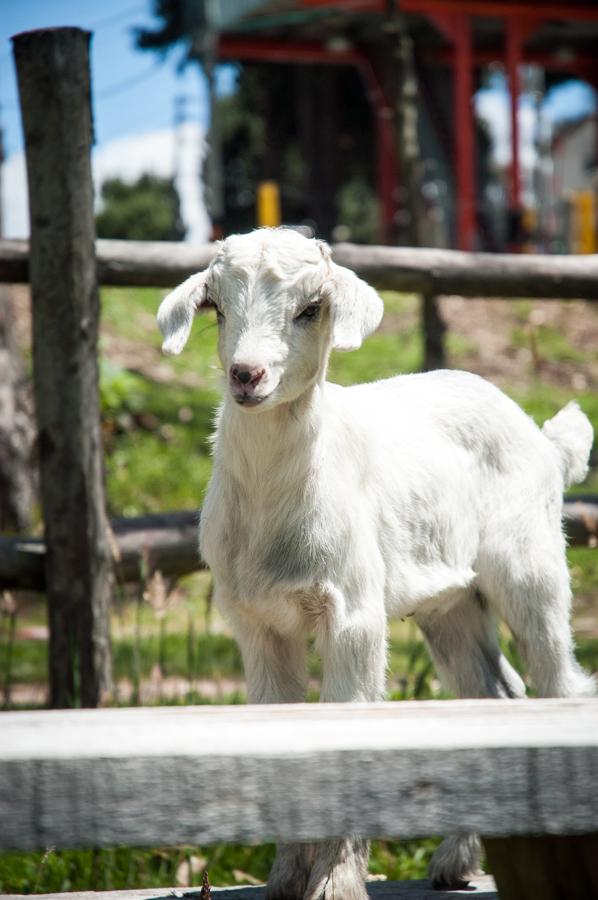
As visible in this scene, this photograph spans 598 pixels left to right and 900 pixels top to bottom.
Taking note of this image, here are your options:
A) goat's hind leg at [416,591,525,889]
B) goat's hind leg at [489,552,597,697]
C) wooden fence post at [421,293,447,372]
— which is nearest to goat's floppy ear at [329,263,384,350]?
goat's hind leg at [489,552,597,697]

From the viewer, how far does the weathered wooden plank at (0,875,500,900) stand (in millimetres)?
2664

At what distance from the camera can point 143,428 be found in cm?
878

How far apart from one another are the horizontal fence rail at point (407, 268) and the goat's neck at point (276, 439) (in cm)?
150

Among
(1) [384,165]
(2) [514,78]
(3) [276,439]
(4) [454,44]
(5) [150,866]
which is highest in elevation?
(4) [454,44]

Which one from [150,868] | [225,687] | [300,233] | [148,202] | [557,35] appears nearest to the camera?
[300,233]

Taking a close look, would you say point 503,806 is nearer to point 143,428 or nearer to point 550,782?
point 550,782

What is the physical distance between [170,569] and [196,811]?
2.83m

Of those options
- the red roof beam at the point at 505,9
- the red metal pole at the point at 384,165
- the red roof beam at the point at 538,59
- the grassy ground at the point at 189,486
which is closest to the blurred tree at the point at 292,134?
the red metal pole at the point at 384,165

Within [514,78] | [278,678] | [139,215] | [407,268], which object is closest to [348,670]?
[278,678]

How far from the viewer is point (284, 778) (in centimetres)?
156

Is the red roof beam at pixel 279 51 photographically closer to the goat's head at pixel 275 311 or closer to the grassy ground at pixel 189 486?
the grassy ground at pixel 189 486

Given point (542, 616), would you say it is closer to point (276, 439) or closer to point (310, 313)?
point (276, 439)

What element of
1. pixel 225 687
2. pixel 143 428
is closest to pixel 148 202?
pixel 143 428

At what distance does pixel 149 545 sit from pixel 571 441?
1.60 m
